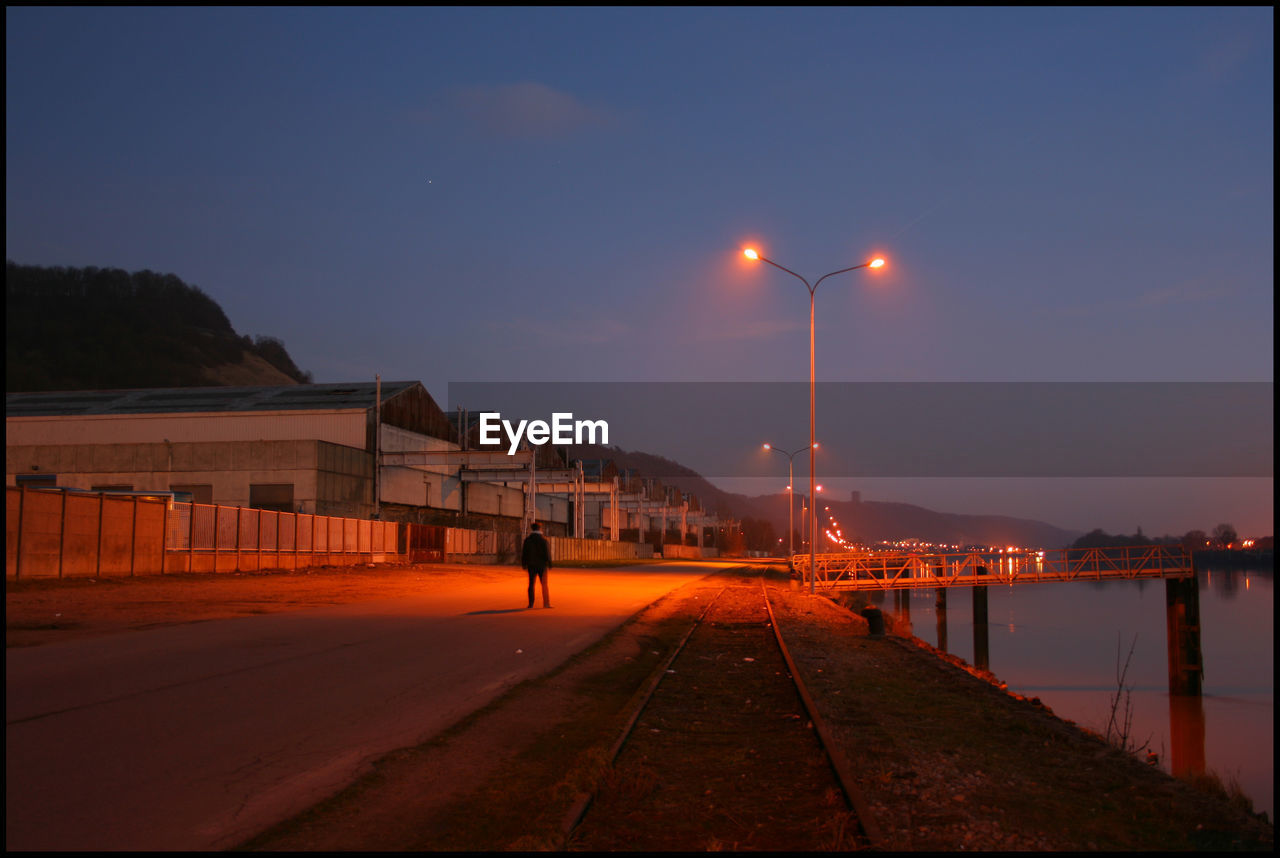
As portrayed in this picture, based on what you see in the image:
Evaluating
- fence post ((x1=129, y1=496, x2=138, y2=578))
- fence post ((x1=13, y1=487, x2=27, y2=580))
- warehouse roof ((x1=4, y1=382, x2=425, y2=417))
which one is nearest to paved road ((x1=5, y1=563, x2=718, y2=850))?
fence post ((x1=13, y1=487, x2=27, y2=580))

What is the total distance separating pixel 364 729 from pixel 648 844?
3.63m

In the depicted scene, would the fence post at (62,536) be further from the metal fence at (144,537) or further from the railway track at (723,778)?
the railway track at (723,778)

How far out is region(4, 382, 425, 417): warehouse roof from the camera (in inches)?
2085

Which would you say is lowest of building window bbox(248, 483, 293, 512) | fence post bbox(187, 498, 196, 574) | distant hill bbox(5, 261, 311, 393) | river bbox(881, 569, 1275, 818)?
river bbox(881, 569, 1275, 818)

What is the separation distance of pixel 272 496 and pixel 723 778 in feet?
146

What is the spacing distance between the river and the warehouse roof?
110 ft

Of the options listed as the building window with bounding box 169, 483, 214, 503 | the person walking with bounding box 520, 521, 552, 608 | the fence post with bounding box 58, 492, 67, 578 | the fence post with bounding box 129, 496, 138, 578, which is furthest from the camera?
the building window with bounding box 169, 483, 214, 503

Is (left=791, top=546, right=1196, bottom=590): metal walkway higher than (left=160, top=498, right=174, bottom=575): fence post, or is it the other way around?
(left=160, top=498, right=174, bottom=575): fence post

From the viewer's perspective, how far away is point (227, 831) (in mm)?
5148

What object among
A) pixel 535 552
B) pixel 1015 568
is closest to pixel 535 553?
pixel 535 552

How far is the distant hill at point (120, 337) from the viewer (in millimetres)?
127812

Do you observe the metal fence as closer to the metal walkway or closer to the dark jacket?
the dark jacket

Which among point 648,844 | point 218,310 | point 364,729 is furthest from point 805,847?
point 218,310

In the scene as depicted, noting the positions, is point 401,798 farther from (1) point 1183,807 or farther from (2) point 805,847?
(1) point 1183,807
